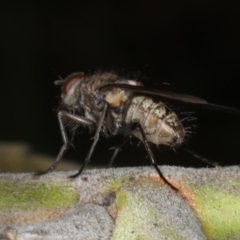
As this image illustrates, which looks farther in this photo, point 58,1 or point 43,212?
point 58,1

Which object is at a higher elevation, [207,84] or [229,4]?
[229,4]

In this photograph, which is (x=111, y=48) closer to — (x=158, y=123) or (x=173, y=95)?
(x=158, y=123)

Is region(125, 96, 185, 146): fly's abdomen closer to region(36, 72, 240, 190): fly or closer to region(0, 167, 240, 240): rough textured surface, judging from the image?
region(36, 72, 240, 190): fly

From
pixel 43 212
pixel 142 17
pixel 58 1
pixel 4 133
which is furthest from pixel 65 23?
pixel 43 212

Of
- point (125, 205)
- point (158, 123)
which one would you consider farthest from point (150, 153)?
point (125, 205)

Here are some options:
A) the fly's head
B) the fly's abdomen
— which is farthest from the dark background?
the fly's abdomen

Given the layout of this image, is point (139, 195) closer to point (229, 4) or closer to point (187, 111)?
point (187, 111)

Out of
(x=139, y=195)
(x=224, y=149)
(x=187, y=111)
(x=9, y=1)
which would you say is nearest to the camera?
(x=139, y=195)
